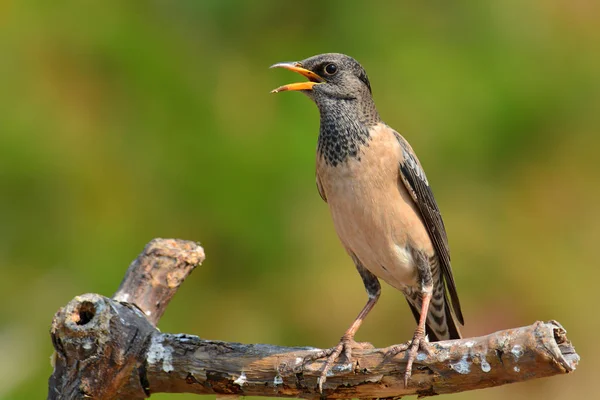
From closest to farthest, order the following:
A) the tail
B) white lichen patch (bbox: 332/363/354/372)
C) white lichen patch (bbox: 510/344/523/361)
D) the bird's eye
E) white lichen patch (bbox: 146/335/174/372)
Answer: white lichen patch (bbox: 510/344/523/361)
white lichen patch (bbox: 332/363/354/372)
white lichen patch (bbox: 146/335/174/372)
the bird's eye
the tail

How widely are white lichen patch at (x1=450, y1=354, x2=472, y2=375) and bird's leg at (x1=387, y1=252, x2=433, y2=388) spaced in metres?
0.17

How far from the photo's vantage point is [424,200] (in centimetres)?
471

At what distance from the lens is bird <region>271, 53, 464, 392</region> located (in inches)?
178

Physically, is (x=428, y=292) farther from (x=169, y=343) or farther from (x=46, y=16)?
(x=46, y=16)

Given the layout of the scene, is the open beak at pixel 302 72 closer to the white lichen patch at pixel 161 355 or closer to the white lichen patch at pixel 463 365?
the white lichen patch at pixel 161 355

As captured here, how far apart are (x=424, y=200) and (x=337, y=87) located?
0.77 metres

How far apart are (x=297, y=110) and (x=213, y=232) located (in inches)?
43.0

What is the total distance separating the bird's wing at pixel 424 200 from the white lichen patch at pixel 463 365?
1.18m

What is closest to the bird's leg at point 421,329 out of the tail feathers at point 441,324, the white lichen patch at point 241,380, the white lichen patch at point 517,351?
the tail feathers at point 441,324

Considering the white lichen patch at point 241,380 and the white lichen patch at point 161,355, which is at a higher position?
the white lichen patch at point 241,380

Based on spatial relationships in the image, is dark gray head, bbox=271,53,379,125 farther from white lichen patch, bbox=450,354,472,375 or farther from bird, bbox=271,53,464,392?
white lichen patch, bbox=450,354,472,375

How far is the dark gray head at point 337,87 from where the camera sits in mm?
4723

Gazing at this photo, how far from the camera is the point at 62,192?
6090mm

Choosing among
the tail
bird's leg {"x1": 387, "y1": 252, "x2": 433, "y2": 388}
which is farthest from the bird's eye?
the tail
